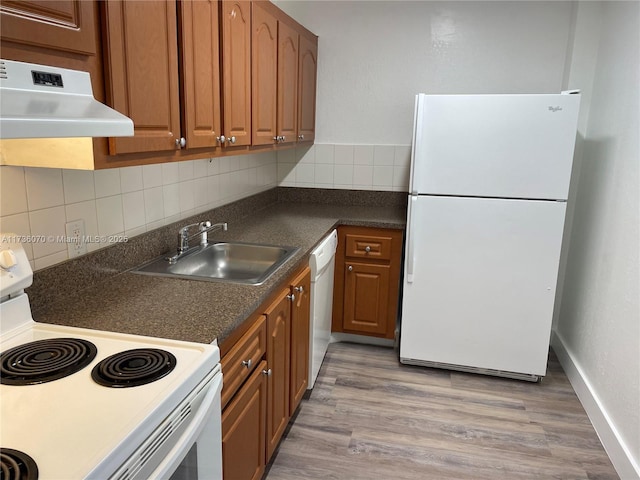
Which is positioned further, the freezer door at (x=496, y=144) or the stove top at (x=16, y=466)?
the freezer door at (x=496, y=144)

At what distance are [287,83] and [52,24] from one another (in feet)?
5.76

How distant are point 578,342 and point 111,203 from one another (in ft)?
8.68

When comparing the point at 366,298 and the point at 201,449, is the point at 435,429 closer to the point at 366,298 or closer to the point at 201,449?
the point at 366,298

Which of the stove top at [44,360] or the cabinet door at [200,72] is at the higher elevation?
the cabinet door at [200,72]

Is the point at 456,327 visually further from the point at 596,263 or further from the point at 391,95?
the point at 391,95

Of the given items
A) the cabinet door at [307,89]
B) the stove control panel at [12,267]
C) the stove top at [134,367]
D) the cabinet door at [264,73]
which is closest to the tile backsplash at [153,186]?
the stove control panel at [12,267]

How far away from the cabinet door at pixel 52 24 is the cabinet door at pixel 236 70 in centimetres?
76

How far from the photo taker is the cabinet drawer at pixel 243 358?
4.67 ft

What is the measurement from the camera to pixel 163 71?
1523 millimetres

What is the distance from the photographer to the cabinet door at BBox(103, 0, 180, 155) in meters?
1.29

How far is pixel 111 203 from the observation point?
1806mm

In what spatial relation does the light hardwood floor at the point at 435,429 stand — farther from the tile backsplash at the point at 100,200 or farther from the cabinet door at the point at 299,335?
the tile backsplash at the point at 100,200

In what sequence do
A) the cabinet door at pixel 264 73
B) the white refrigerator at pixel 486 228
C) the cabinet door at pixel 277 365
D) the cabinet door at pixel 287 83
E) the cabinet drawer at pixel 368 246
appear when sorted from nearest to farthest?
the cabinet door at pixel 277 365 → the cabinet door at pixel 264 73 → the white refrigerator at pixel 486 228 → the cabinet door at pixel 287 83 → the cabinet drawer at pixel 368 246

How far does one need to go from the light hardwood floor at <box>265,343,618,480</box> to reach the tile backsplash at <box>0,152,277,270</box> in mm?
1216
